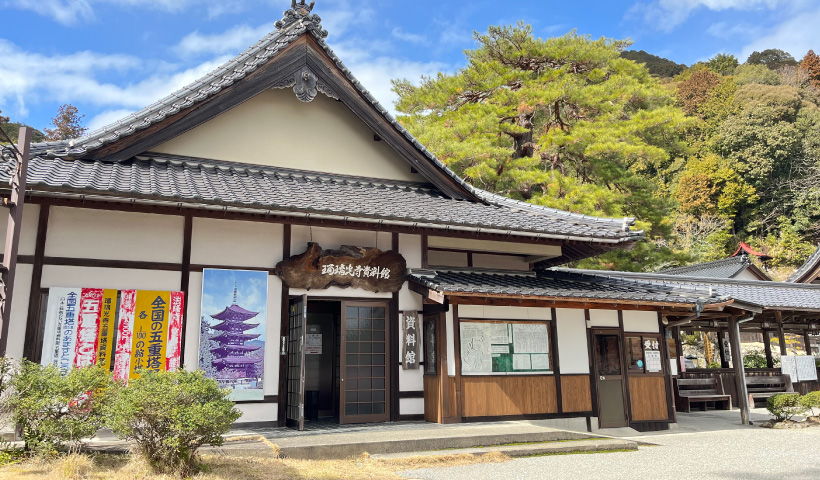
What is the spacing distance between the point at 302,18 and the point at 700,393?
14.6 metres

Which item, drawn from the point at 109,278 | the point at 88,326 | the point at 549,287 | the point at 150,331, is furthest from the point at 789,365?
the point at 88,326

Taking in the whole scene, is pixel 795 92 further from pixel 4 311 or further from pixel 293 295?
pixel 4 311

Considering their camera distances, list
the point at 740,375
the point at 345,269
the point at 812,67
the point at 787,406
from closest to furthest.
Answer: the point at 345,269 < the point at 787,406 < the point at 740,375 < the point at 812,67

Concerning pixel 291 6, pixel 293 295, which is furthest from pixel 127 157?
pixel 291 6

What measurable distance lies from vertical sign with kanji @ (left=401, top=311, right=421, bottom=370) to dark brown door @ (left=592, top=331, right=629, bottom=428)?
3756 millimetres

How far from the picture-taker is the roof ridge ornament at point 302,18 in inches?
427

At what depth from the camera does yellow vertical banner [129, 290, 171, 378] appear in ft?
27.0

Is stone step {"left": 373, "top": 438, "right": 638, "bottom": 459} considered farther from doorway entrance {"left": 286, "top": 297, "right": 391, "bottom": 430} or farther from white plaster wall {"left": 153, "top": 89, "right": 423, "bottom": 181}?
white plaster wall {"left": 153, "top": 89, "right": 423, "bottom": 181}

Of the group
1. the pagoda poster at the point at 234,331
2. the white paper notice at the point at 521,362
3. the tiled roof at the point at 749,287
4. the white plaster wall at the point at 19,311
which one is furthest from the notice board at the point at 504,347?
the tiled roof at the point at 749,287

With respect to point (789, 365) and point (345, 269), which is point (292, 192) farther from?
point (789, 365)

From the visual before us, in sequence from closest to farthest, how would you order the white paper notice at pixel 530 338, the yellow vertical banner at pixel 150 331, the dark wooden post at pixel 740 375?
the yellow vertical banner at pixel 150 331 < the white paper notice at pixel 530 338 < the dark wooden post at pixel 740 375

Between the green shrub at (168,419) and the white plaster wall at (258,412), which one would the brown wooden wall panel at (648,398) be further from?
the green shrub at (168,419)

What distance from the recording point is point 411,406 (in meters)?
10.0

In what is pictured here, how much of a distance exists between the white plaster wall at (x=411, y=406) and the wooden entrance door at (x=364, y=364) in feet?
0.81
